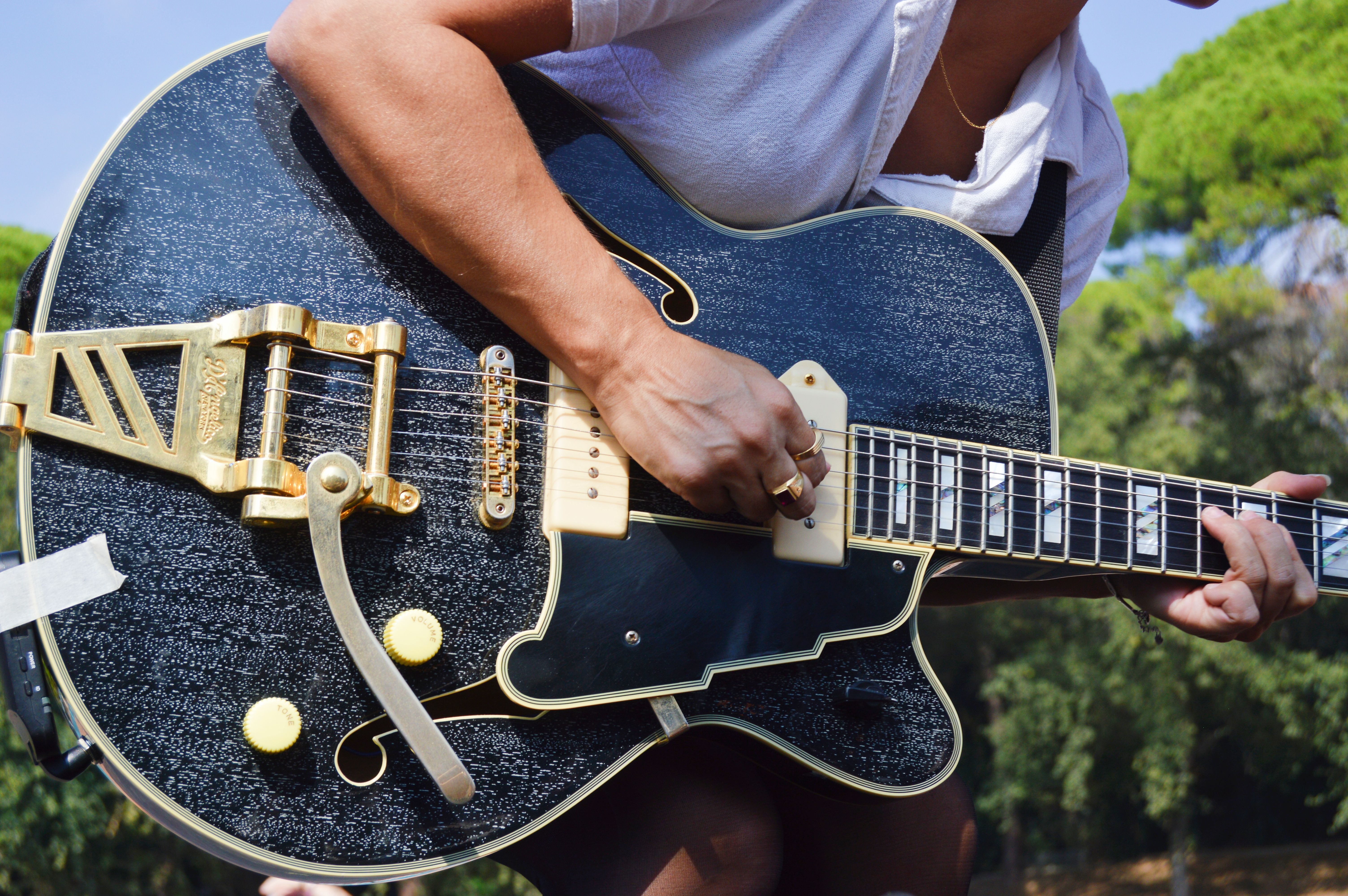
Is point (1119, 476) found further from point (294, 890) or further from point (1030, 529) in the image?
point (294, 890)

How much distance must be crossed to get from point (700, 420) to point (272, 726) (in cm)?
52

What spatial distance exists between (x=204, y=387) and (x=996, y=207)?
111cm

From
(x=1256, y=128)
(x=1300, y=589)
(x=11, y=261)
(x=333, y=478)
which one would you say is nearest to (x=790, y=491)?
(x=333, y=478)

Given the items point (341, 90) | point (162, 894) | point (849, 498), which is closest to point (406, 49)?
point (341, 90)

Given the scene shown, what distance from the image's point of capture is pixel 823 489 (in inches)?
48.1

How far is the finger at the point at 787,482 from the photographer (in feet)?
3.55

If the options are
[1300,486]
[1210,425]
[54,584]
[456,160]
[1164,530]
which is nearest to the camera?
[54,584]

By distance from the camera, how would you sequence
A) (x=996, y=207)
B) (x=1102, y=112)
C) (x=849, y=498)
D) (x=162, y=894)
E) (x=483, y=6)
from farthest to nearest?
1. (x=162, y=894)
2. (x=1102, y=112)
3. (x=996, y=207)
4. (x=849, y=498)
5. (x=483, y=6)

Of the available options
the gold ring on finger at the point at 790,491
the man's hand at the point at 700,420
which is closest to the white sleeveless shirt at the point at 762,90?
the man's hand at the point at 700,420

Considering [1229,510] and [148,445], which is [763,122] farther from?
[1229,510]

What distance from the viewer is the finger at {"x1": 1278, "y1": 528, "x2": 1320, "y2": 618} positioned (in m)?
1.49

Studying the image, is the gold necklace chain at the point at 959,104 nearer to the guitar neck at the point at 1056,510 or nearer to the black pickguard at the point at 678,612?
the guitar neck at the point at 1056,510

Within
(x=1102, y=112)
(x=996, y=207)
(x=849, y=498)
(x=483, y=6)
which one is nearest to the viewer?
(x=483, y=6)

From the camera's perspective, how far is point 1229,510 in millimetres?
1540
